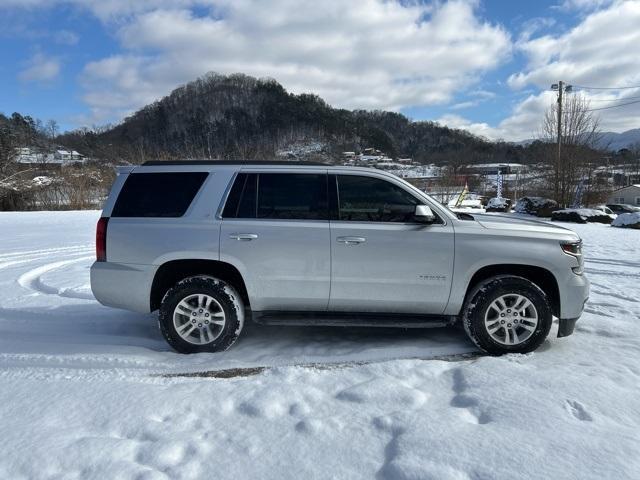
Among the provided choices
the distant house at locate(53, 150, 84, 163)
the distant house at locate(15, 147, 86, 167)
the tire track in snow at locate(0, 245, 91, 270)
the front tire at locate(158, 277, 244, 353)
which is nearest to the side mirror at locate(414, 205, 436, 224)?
the front tire at locate(158, 277, 244, 353)

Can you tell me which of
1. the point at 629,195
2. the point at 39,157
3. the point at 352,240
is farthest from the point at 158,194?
the point at 629,195

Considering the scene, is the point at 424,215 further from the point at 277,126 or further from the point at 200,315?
the point at 277,126

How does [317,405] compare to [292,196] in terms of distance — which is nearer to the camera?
[317,405]

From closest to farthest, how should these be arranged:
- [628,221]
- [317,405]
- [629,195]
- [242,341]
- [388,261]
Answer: [317,405], [388,261], [242,341], [628,221], [629,195]

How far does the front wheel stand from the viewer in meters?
3.86

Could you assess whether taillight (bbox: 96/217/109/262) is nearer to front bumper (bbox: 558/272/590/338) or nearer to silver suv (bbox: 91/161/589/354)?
silver suv (bbox: 91/161/589/354)

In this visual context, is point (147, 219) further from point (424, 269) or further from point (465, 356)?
point (465, 356)

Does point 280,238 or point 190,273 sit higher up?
point 280,238

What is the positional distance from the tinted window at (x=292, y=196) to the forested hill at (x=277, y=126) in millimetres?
93863

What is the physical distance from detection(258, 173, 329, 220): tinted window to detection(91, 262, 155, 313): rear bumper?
1.25 meters

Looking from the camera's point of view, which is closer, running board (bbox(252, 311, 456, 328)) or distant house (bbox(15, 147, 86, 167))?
running board (bbox(252, 311, 456, 328))

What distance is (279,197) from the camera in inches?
159

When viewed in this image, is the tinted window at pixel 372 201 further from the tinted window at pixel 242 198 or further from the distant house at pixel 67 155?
the distant house at pixel 67 155

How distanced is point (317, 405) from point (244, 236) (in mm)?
Answer: 1670
